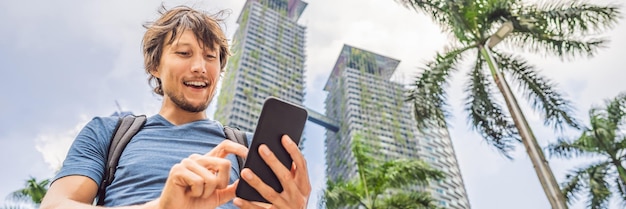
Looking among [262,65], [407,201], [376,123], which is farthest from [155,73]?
[262,65]

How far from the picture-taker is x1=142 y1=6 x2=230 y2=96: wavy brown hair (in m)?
1.43

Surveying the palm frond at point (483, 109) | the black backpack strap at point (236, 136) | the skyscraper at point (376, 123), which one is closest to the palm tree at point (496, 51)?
the palm frond at point (483, 109)

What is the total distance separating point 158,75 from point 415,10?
782 cm

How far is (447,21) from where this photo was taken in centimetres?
897

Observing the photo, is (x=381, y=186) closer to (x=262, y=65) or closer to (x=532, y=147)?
(x=532, y=147)

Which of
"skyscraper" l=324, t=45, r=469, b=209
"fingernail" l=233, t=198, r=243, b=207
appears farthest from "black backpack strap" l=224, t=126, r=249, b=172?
"skyscraper" l=324, t=45, r=469, b=209

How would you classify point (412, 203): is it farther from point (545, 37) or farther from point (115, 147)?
point (115, 147)

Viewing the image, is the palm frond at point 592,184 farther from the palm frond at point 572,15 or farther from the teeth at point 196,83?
the teeth at point 196,83

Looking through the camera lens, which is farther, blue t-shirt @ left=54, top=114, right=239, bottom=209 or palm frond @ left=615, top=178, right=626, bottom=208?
palm frond @ left=615, top=178, right=626, bottom=208

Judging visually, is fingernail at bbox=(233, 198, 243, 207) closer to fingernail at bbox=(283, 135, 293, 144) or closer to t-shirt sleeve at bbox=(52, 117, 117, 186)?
fingernail at bbox=(283, 135, 293, 144)

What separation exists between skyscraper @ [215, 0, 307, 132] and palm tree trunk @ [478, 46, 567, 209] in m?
44.0

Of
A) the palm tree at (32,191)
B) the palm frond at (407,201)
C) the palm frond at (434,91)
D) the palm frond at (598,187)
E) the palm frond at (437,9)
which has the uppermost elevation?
the palm frond at (437,9)

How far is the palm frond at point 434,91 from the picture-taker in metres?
9.20

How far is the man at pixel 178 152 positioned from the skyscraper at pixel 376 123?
48.4m
